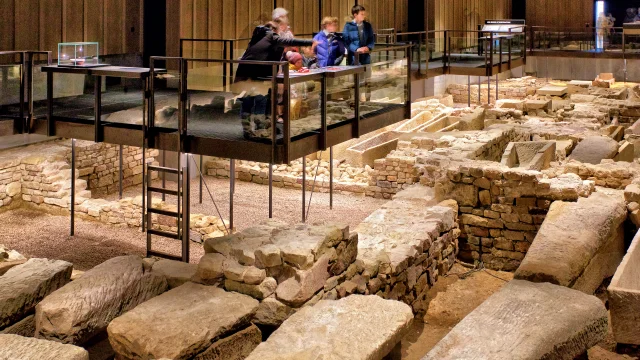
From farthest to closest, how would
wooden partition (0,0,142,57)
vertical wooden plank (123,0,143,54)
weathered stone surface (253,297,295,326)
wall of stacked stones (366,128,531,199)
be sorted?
vertical wooden plank (123,0,143,54)
wall of stacked stones (366,128,531,199)
wooden partition (0,0,142,57)
weathered stone surface (253,297,295,326)

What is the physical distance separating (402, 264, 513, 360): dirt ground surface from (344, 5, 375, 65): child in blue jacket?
10.0 ft

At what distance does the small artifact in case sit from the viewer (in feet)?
33.1

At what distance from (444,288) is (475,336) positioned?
3269 millimetres

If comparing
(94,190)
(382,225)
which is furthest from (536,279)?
(94,190)

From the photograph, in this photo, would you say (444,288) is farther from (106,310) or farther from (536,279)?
(106,310)

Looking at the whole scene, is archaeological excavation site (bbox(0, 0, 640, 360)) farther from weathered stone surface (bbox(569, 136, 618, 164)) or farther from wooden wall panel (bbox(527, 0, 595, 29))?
wooden wall panel (bbox(527, 0, 595, 29))

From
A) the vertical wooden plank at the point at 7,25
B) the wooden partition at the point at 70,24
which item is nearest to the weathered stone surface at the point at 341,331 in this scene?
the vertical wooden plank at the point at 7,25

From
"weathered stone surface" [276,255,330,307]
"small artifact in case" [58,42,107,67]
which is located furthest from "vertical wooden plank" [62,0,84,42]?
"weathered stone surface" [276,255,330,307]

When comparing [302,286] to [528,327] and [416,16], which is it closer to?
[528,327]

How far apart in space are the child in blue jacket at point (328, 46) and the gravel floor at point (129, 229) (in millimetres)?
2405

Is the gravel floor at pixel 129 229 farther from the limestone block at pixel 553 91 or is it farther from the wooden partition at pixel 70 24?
the limestone block at pixel 553 91

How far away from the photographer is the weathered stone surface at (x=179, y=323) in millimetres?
5695

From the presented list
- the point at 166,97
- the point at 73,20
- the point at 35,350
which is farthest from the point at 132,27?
the point at 35,350

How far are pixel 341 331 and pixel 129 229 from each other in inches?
254
